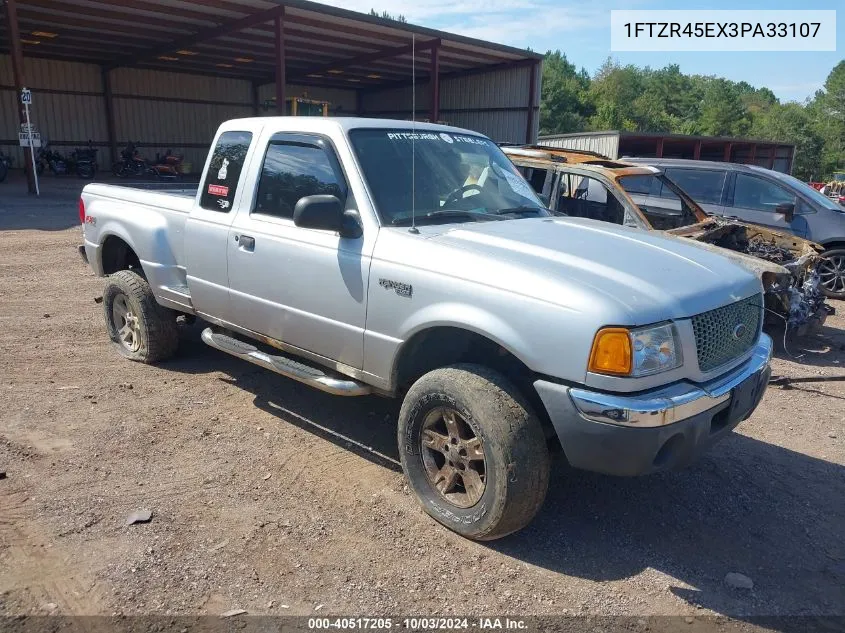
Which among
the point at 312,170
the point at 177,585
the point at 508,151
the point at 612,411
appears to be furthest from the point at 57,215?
the point at 612,411

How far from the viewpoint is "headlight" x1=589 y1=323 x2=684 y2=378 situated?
2.83 metres

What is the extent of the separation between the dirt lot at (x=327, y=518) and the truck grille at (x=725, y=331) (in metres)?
0.97

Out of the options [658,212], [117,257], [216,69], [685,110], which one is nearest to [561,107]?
[685,110]

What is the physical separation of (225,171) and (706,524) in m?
3.80

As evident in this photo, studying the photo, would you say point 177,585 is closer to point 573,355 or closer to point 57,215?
point 573,355

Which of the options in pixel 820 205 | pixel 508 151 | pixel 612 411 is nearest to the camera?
pixel 612 411

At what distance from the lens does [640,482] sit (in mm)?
4094

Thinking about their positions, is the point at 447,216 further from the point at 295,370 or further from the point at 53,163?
the point at 53,163

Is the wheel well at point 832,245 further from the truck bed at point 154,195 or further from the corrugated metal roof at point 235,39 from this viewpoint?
the corrugated metal roof at point 235,39

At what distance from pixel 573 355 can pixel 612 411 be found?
11.2 inches

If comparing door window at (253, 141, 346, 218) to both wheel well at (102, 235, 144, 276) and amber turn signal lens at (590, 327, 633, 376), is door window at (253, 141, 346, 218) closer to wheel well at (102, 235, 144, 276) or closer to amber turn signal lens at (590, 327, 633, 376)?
amber turn signal lens at (590, 327, 633, 376)

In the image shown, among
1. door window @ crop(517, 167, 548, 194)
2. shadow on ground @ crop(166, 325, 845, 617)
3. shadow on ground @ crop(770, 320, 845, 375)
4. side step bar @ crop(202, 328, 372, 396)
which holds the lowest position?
shadow on ground @ crop(770, 320, 845, 375)

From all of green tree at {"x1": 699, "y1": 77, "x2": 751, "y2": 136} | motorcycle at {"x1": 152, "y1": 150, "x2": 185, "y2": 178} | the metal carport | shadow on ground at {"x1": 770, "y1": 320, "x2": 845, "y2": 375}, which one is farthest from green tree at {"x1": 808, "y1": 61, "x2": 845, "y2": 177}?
shadow on ground at {"x1": 770, "y1": 320, "x2": 845, "y2": 375}

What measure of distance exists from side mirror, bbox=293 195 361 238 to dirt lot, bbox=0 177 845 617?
148cm
